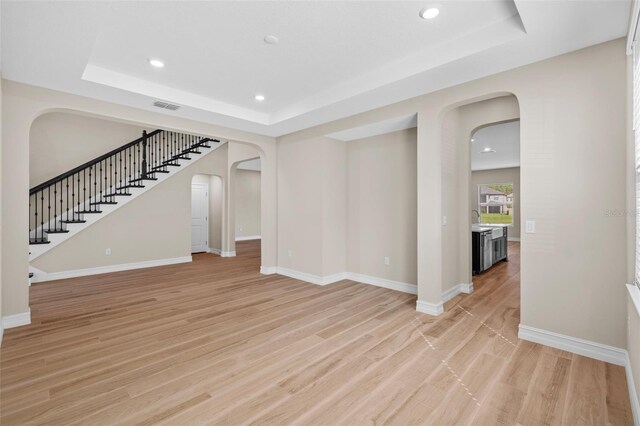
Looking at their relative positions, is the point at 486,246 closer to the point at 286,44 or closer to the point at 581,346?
the point at 581,346

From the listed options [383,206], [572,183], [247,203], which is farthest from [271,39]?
[247,203]

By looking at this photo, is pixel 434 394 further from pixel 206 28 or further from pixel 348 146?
pixel 348 146

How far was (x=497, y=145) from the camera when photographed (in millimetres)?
7293

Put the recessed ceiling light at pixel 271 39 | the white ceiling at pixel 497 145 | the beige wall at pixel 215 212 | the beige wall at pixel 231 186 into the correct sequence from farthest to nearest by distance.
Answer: the beige wall at pixel 215 212
the beige wall at pixel 231 186
the white ceiling at pixel 497 145
the recessed ceiling light at pixel 271 39

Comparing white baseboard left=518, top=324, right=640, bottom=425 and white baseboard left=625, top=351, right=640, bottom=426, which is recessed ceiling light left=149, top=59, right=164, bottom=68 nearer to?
white baseboard left=518, top=324, right=640, bottom=425

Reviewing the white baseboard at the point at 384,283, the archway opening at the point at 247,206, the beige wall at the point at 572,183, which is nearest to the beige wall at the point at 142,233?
the archway opening at the point at 247,206

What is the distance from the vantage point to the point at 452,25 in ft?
8.37

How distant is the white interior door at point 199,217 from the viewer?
8578mm

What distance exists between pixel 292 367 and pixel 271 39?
115 inches

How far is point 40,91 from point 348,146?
414cm

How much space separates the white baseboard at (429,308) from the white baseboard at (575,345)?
84 cm

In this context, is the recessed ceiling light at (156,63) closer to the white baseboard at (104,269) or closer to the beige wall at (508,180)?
the white baseboard at (104,269)

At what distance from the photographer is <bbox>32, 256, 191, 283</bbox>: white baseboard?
17.0 ft

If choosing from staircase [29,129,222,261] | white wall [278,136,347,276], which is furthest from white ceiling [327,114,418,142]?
staircase [29,129,222,261]
